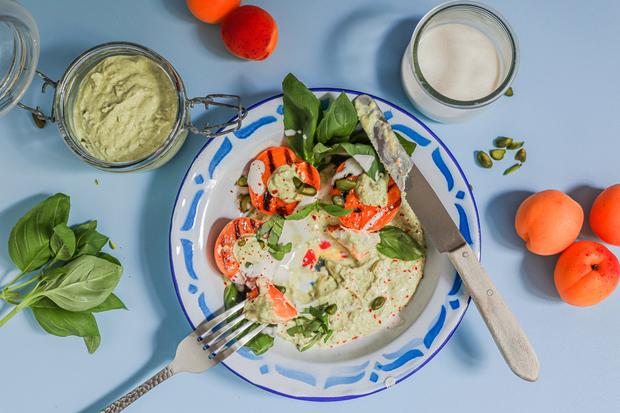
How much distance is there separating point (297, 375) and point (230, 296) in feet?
0.77

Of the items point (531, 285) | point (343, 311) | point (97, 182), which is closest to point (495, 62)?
point (531, 285)

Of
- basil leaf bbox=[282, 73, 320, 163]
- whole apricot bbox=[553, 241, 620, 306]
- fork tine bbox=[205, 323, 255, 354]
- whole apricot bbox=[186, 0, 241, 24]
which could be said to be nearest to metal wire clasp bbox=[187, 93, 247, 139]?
basil leaf bbox=[282, 73, 320, 163]

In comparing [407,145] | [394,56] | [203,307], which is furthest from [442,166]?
[203,307]

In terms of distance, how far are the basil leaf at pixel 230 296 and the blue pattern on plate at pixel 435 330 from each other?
0.44 metres

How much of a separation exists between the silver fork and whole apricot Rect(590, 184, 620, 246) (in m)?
0.81

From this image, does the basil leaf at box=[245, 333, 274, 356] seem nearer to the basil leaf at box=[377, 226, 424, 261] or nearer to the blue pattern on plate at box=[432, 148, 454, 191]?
the basil leaf at box=[377, 226, 424, 261]

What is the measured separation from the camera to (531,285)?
1.49m

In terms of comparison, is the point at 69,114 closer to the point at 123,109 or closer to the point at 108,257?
the point at 123,109

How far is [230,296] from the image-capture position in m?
1.40

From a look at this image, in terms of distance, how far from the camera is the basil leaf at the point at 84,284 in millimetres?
1328

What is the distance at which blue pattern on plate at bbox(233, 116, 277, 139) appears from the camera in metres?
1.37

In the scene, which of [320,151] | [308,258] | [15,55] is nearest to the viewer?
[15,55]

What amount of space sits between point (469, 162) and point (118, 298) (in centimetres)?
89

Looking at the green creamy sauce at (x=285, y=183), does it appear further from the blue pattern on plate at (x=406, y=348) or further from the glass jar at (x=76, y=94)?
the blue pattern on plate at (x=406, y=348)
